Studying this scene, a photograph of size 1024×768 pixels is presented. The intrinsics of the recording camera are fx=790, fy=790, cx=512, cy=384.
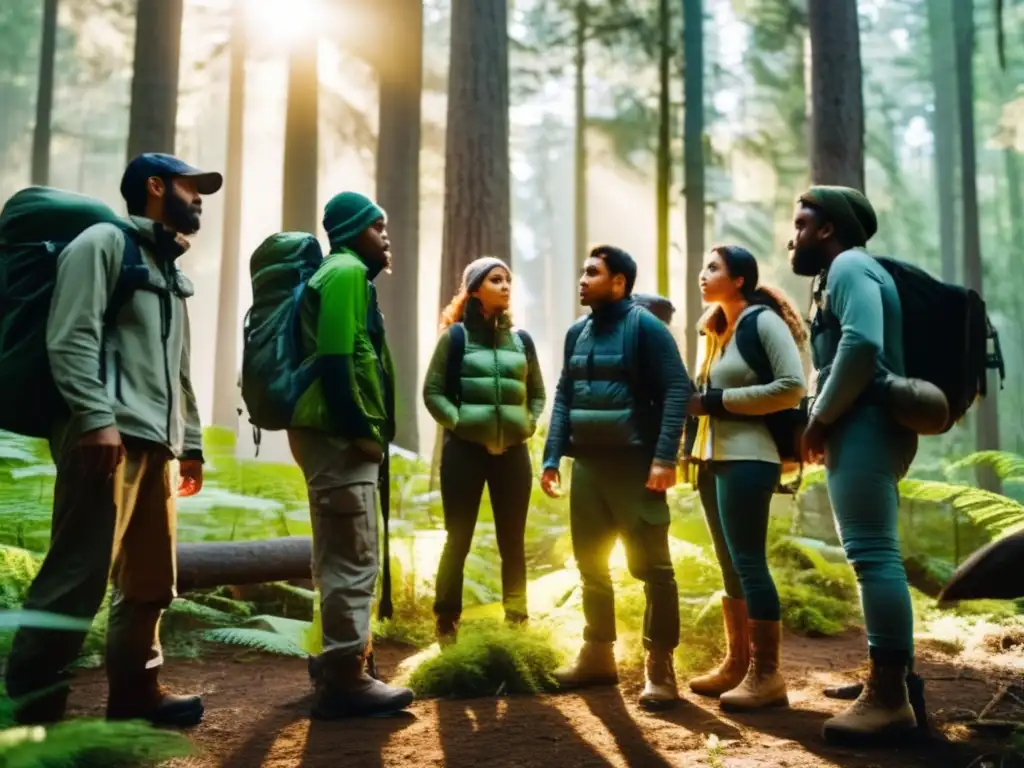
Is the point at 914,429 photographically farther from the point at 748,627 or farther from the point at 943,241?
the point at 943,241

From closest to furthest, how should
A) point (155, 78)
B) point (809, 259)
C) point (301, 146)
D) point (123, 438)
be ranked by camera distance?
point (123, 438), point (809, 259), point (155, 78), point (301, 146)

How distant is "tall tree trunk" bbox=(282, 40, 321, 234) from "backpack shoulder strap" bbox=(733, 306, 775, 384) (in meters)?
9.27

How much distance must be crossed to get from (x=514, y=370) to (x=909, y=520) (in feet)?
28.5

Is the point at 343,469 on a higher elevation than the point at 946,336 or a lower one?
lower

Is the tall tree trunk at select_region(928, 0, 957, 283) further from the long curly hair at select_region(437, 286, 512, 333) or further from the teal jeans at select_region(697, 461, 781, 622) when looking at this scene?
the teal jeans at select_region(697, 461, 781, 622)

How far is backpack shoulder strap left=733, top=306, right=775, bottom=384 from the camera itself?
450 centimetres

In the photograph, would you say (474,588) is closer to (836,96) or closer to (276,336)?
(276,336)

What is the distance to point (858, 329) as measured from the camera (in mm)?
3590

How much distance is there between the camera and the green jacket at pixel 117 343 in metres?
3.31

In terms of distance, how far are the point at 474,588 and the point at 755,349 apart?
10.8 feet

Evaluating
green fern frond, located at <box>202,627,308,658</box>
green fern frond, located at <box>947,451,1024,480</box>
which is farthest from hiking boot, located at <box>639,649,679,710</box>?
green fern frond, located at <box>947,451,1024,480</box>

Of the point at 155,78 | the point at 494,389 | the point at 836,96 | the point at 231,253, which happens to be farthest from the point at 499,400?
the point at 231,253

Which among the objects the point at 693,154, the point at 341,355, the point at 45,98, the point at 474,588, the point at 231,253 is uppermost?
the point at 45,98

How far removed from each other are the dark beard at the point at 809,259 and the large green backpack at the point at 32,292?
10.7 feet
